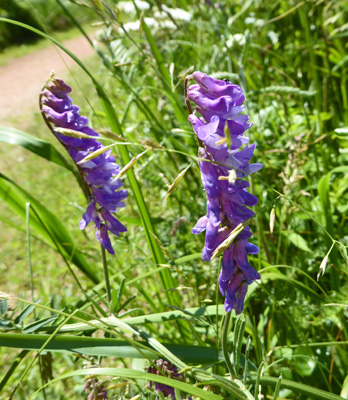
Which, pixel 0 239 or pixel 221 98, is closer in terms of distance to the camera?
pixel 221 98

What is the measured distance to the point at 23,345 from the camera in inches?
43.3

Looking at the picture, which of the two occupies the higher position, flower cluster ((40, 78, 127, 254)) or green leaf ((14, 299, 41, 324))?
flower cluster ((40, 78, 127, 254))

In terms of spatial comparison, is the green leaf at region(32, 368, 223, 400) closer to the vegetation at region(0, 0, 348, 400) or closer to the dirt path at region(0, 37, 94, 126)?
the vegetation at region(0, 0, 348, 400)

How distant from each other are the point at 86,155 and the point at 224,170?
477 mm

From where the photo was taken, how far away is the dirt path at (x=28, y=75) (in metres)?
7.21

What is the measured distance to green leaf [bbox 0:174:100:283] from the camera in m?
1.62

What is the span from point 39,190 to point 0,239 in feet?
2.15

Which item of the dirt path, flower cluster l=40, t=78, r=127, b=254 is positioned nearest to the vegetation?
flower cluster l=40, t=78, r=127, b=254

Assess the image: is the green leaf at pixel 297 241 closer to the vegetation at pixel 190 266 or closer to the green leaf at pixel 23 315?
the vegetation at pixel 190 266

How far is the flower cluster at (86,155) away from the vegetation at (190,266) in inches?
5.6

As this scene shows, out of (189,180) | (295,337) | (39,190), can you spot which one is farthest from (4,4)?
(295,337)

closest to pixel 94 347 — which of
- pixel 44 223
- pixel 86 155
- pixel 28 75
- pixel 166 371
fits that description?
pixel 166 371

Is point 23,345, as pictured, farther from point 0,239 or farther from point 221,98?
point 0,239

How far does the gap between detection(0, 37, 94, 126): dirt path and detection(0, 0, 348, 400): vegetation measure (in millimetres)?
4588
